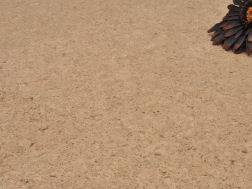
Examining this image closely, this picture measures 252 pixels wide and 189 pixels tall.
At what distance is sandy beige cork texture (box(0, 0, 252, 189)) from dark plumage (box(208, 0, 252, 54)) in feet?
0.29

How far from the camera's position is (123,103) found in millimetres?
3105

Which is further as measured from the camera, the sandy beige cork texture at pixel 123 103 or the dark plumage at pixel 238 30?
the dark plumage at pixel 238 30

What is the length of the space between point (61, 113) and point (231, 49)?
1.85 metres

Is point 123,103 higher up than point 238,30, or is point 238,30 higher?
point 238,30

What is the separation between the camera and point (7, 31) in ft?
14.4

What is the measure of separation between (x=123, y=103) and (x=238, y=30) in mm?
1466

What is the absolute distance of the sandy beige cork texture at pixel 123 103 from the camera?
2491 mm

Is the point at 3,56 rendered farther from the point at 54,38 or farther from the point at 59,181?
the point at 59,181

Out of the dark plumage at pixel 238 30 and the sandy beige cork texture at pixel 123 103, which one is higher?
the dark plumage at pixel 238 30

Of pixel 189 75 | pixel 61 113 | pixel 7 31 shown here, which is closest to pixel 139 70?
pixel 189 75

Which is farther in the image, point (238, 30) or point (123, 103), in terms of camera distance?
point (238, 30)

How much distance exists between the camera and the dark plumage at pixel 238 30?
3.67m

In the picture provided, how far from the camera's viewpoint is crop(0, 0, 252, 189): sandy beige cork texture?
98.1 inches

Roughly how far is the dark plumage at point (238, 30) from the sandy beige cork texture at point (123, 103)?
0.09m
